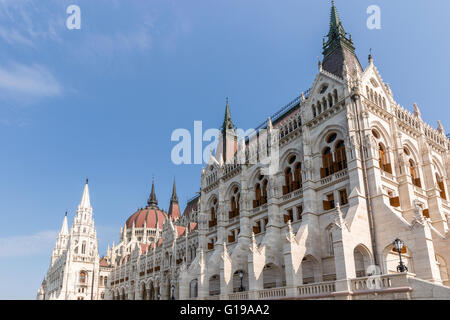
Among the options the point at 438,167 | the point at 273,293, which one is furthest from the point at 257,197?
the point at 438,167

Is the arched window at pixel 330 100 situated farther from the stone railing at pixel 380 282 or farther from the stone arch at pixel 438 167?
the stone railing at pixel 380 282

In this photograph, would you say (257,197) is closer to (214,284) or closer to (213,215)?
(213,215)

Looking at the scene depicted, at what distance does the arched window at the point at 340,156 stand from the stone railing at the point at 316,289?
38.4ft

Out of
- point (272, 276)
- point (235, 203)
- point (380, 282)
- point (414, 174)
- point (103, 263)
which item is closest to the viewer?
point (380, 282)

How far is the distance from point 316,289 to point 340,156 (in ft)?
42.7

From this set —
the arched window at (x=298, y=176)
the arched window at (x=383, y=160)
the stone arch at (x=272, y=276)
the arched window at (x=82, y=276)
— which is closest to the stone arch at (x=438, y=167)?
the arched window at (x=383, y=160)

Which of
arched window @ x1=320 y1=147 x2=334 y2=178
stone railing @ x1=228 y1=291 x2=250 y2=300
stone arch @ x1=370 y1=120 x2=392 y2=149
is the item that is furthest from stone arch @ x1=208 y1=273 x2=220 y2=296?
stone arch @ x1=370 y1=120 x2=392 y2=149

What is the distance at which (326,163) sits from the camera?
36.1m

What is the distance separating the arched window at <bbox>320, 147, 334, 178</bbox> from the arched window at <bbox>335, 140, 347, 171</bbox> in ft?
2.63

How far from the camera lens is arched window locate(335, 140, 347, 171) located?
112 ft

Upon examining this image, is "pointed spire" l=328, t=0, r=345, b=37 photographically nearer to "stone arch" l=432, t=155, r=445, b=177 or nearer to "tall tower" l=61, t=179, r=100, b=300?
"stone arch" l=432, t=155, r=445, b=177

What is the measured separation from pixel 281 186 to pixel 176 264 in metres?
24.9
